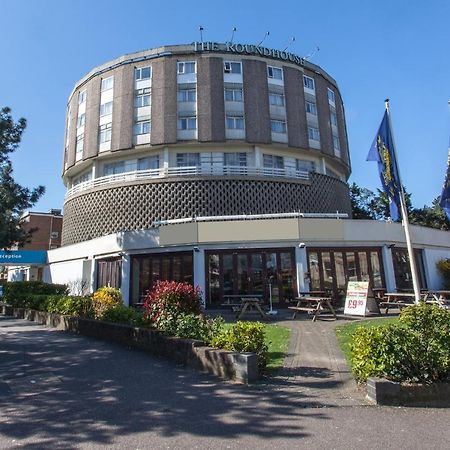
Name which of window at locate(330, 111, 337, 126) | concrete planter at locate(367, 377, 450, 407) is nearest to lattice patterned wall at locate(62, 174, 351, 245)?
window at locate(330, 111, 337, 126)

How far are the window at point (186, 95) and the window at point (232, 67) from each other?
3425 millimetres

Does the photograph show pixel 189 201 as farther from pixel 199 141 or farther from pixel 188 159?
pixel 199 141

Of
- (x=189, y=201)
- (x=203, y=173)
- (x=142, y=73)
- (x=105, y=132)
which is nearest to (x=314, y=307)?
(x=189, y=201)

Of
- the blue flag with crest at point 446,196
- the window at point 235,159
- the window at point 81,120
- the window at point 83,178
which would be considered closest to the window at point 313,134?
the window at point 235,159

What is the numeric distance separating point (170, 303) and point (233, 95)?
25.9 m

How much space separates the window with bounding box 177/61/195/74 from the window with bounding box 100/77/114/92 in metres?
6.28

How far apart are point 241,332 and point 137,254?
578 inches

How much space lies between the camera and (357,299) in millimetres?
14836

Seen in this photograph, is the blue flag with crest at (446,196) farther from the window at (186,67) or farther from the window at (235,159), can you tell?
the window at (186,67)

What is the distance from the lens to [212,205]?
27703 millimetres

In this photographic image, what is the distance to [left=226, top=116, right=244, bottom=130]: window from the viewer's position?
31098 mm

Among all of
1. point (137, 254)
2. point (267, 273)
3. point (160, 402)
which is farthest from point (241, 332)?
point (137, 254)

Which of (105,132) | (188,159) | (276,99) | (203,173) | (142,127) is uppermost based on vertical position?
(276,99)

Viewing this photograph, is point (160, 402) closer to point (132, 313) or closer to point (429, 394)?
point (429, 394)
